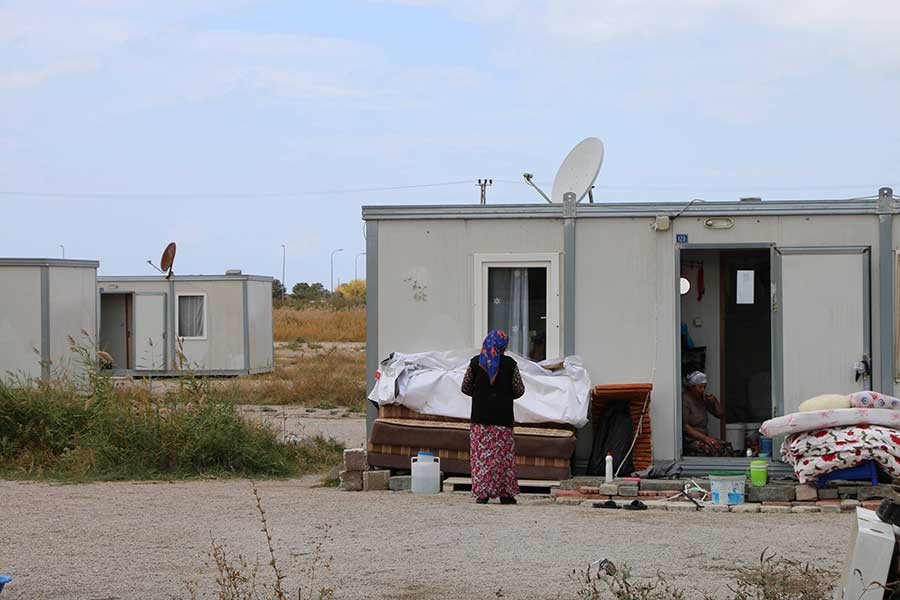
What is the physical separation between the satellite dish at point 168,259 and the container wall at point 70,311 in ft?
9.29

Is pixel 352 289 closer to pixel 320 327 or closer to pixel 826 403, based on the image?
pixel 320 327

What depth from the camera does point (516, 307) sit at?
12.2 m

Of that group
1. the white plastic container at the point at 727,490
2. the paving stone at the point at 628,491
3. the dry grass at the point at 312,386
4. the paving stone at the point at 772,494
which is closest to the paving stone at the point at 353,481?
the paving stone at the point at 628,491

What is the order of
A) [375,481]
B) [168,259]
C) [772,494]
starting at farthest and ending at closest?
A: [168,259] < [375,481] < [772,494]

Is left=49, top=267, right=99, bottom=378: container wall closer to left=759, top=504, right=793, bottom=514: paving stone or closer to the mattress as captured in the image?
the mattress

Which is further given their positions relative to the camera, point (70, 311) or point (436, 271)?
point (70, 311)

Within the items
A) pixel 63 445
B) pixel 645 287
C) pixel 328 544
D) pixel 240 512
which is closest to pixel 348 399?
pixel 63 445

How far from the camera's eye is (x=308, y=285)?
72.2 metres

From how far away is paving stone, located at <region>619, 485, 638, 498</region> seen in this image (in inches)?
422

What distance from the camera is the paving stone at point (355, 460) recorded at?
11.4 meters

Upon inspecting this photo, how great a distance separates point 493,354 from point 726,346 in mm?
4232

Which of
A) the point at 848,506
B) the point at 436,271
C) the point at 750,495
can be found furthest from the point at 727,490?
the point at 436,271

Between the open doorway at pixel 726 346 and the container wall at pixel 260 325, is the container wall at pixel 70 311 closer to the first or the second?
the container wall at pixel 260 325

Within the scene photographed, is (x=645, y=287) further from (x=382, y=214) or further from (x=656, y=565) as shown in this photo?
(x=656, y=565)
